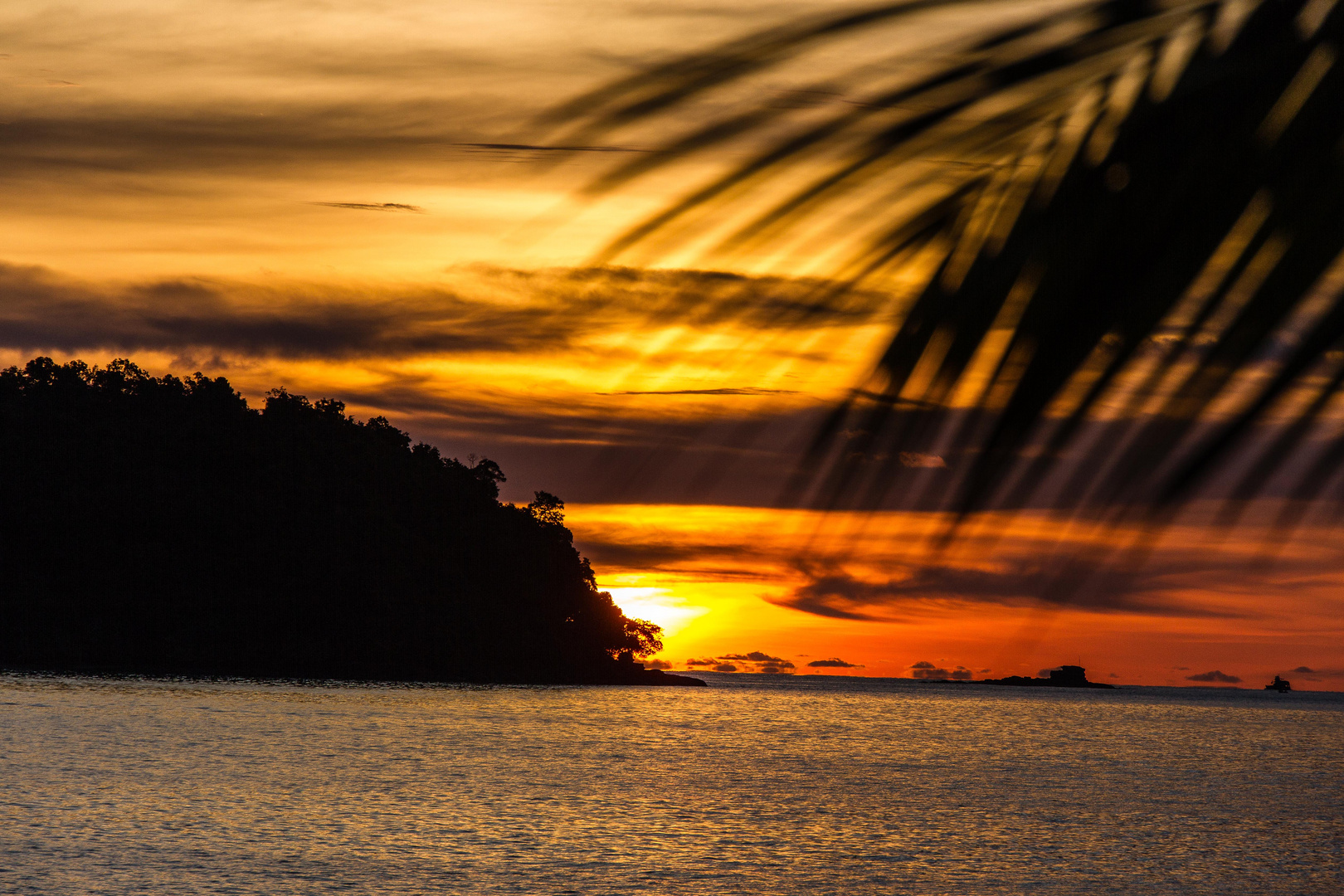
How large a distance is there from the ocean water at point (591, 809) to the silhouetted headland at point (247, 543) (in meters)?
8.05

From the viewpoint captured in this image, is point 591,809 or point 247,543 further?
point 247,543

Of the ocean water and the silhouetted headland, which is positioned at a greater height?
the silhouetted headland

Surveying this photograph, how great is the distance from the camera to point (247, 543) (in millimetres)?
123250

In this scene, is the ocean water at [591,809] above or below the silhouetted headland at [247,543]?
below

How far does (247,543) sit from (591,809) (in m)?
74.0

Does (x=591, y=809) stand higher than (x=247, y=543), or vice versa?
(x=247, y=543)

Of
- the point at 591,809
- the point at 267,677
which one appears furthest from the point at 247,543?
the point at 591,809

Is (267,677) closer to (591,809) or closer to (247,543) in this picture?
(247,543)

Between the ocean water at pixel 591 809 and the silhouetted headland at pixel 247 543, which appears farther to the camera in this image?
the silhouetted headland at pixel 247 543

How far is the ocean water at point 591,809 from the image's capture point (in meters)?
42.2

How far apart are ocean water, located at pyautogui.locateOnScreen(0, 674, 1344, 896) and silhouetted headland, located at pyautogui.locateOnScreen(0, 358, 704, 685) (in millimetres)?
8052

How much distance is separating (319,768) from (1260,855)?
5052cm

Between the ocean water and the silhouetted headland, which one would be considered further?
the silhouetted headland

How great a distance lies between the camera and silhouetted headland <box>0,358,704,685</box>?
11350cm
